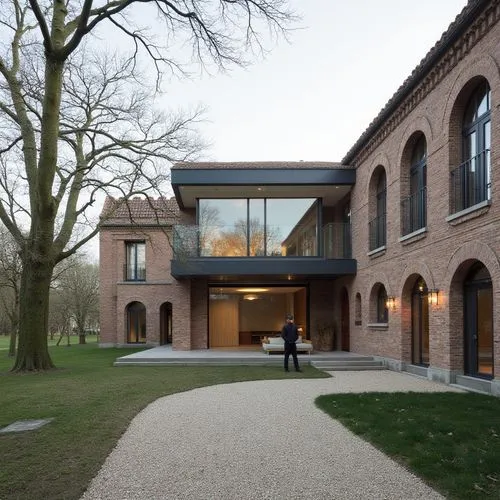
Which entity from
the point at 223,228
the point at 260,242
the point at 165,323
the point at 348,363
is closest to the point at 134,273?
the point at 165,323

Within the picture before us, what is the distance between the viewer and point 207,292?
2028 cm

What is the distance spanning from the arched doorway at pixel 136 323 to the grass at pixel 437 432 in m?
19.4

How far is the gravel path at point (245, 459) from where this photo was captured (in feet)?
15.0

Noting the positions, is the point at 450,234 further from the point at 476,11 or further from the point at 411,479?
the point at 411,479

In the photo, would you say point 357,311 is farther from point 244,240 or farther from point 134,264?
point 134,264

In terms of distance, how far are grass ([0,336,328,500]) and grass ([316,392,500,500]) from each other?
10.7 ft

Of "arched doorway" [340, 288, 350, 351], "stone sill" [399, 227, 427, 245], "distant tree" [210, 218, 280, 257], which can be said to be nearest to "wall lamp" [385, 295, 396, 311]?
"stone sill" [399, 227, 427, 245]

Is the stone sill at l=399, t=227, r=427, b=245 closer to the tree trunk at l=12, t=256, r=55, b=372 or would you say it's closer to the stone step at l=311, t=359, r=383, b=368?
the stone step at l=311, t=359, r=383, b=368

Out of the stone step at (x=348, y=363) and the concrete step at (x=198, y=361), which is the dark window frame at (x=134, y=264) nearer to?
the concrete step at (x=198, y=361)

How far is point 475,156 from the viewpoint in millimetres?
10328

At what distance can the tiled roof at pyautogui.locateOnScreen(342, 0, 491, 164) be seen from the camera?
9.80m

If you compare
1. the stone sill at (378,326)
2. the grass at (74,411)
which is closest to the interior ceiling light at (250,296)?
the stone sill at (378,326)

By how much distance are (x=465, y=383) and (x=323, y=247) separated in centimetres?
897

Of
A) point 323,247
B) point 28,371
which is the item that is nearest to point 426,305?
point 323,247
